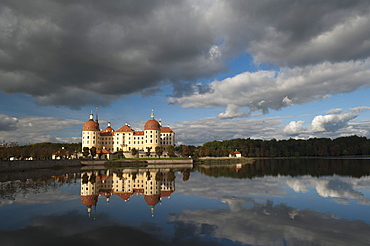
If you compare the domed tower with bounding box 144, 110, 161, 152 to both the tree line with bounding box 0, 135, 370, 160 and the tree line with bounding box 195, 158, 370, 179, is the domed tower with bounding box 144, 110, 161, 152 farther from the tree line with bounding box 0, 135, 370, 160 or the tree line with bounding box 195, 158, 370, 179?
the tree line with bounding box 195, 158, 370, 179

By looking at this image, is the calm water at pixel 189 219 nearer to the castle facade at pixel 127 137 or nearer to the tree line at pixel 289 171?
the tree line at pixel 289 171

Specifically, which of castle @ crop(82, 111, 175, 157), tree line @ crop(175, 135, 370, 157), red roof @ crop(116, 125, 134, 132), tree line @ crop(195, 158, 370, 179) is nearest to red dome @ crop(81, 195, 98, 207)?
tree line @ crop(195, 158, 370, 179)

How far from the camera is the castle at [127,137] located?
8388 centimetres

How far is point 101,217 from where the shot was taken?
1377cm

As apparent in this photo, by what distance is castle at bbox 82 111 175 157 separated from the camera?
83875mm

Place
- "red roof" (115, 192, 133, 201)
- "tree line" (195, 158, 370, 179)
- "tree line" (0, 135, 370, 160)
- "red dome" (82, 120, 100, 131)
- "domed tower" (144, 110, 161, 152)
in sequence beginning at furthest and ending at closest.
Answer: "tree line" (0, 135, 370, 160) < "red dome" (82, 120, 100, 131) < "domed tower" (144, 110, 161, 152) < "tree line" (195, 158, 370, 179) < "red roof" (115, 192, 133, 201)

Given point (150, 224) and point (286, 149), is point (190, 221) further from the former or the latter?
point (286, 149)

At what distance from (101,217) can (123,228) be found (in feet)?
8.61

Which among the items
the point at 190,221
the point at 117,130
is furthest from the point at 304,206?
the point at 117,130

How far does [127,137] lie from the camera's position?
88688mm

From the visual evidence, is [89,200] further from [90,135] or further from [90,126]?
[90,126]

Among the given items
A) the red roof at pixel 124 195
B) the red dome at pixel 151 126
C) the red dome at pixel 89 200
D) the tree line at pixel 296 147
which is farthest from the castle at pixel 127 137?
the red dome at pixel 89 200

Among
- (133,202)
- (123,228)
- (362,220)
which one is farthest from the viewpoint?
(133,202)

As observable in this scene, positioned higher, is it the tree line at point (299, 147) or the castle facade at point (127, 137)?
the castle facade at point (127, 137)
